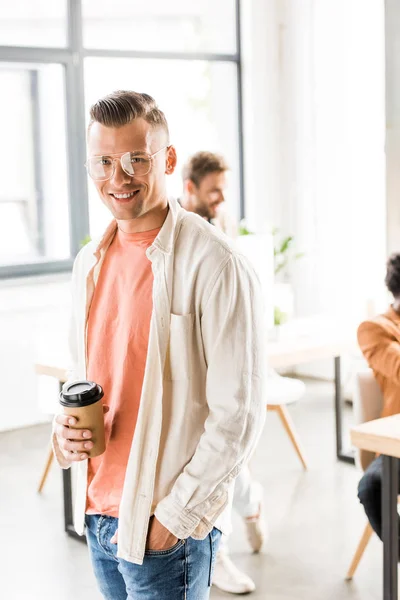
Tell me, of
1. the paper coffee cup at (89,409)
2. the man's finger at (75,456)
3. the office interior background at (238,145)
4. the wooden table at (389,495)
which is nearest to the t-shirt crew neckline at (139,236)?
the paper coffee cup at (89,409)

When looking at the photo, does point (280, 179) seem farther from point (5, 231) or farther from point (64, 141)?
Result: point (5, 231)

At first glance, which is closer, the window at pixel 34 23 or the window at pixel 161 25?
the window at pixel 34 23

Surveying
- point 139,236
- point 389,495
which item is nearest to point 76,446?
point 139,236

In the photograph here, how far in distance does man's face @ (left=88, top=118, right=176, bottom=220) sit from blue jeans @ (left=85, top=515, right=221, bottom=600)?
524mm

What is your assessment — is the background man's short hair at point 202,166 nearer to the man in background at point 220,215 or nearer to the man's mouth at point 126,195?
the man in background at point 220,215

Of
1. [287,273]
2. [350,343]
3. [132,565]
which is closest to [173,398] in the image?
[132,565]

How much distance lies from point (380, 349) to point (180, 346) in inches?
66.8

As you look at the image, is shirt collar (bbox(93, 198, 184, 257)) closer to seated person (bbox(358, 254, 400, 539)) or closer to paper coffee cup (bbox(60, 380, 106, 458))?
paper coffee cup (bbox(60, 380, 106, 458))

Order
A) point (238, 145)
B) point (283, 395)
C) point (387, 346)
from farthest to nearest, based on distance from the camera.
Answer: point (238, 145) → point (283, 395) → point (387, 346)

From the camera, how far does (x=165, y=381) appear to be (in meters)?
1.44

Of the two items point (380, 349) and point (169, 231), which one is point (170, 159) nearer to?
point (169, 231)

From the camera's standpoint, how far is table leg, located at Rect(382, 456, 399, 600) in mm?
2281

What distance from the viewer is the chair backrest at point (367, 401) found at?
2986 mm

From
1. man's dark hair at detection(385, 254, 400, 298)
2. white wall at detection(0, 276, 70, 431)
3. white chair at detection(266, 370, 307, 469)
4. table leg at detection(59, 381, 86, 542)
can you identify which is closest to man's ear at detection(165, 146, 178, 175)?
man's dark hair at detection(385, 254, 400, 298)
